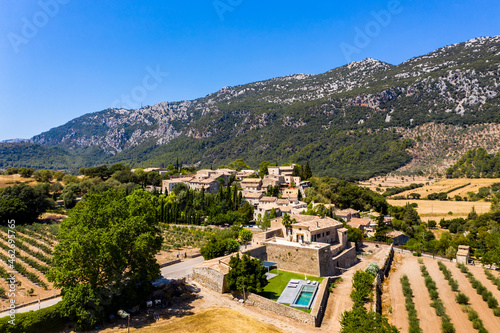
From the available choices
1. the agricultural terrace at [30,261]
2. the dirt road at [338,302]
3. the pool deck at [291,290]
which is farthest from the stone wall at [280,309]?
the agricultural terrace at [30,261]

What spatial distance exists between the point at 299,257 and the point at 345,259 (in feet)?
27.4

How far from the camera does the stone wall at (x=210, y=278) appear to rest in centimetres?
2886

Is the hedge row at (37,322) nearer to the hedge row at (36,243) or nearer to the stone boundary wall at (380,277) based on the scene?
the hedge row at (36,243)

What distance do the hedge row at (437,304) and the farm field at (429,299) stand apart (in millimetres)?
370

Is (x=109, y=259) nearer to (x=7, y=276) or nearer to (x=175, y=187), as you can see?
(x=7, y=276)

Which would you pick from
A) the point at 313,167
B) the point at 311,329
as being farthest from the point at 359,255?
the point at 313,167

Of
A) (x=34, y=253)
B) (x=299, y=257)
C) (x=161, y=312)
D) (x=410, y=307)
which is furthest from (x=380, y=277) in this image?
(x=34, y=253)

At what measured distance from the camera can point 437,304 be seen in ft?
93.7

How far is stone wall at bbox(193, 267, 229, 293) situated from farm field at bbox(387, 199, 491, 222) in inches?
2634

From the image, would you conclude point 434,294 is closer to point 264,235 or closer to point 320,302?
point 320,302

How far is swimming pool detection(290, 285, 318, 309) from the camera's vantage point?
84.1 ft

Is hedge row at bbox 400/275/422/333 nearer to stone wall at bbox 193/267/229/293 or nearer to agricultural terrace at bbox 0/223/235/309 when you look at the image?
stone wall at bbox 193/267/229/293

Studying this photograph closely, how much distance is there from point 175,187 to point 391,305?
50.4 meters

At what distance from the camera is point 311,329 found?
23.2 m
